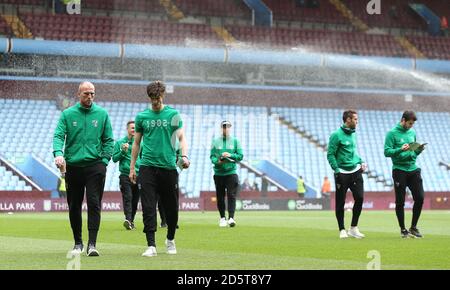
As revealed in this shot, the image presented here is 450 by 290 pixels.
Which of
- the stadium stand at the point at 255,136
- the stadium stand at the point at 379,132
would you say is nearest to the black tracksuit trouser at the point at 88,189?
the stadium stand at the point at 255,136

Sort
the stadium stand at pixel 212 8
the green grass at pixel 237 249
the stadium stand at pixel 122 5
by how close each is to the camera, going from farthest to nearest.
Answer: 1. the stadium stand at pixel 212 8
2. the stadium stand at pixel 122 5
3. the green grass at pixel 237 249

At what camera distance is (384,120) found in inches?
2052

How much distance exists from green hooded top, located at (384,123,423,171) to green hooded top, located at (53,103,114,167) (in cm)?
617

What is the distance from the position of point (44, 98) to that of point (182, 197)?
10.6 meters

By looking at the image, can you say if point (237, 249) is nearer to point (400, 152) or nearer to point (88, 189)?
point (88, 189)

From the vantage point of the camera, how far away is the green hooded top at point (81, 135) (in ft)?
41.6

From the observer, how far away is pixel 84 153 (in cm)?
1265

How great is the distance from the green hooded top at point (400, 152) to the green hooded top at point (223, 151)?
4.71m

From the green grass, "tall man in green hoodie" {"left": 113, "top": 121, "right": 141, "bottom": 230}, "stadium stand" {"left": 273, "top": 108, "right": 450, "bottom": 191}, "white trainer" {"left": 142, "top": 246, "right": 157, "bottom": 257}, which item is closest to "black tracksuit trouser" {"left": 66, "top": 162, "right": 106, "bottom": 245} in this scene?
the green grass

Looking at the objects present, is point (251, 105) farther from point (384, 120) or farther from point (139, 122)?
point (139, 122)

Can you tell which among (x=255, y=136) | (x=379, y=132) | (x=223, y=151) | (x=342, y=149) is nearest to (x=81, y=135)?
(x=342, y=149)

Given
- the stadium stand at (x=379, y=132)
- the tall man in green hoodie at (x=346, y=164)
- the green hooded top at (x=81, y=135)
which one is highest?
the green hooded top at (x=81, y=135)

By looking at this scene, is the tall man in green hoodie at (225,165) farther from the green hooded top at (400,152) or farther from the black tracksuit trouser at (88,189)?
the black tracksuit trouser at (88,189)
